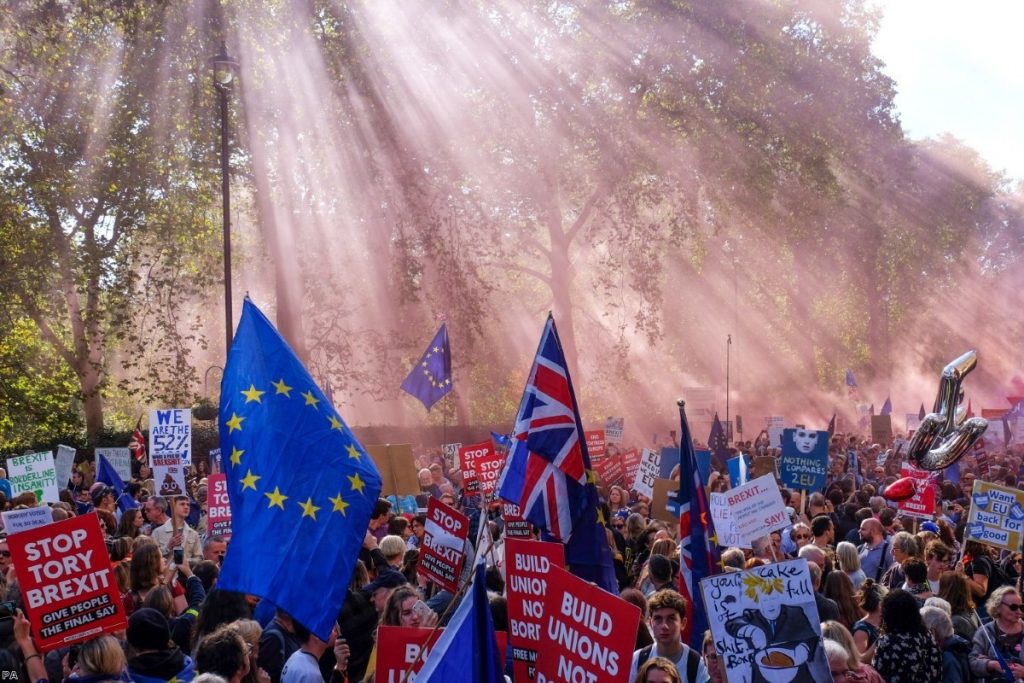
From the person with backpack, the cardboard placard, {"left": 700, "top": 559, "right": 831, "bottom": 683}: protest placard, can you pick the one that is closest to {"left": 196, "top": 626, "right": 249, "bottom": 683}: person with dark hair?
{"left": 700, "top": 559, "right": 831, "bottom": 683}: protest placard

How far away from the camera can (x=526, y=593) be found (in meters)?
6.34

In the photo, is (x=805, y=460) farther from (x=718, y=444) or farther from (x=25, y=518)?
(x=718, y=444)

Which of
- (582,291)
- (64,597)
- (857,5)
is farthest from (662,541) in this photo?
(582,291)

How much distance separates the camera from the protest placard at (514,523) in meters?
8.85

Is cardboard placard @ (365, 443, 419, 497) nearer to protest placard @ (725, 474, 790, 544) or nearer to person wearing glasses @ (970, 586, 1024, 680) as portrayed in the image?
protest placard @ (725, 474, 790, 544)

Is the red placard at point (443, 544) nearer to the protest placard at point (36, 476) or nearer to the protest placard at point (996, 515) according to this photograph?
the protest placard at point (996, 515)

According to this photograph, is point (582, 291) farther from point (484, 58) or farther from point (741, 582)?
point (741, 582)

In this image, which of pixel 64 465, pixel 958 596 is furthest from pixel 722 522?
pixel 64 465

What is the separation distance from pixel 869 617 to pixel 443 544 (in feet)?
9.60

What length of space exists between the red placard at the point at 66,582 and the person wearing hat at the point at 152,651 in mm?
974

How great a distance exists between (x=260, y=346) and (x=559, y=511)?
2504 mm

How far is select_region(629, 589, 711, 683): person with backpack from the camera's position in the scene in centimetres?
632

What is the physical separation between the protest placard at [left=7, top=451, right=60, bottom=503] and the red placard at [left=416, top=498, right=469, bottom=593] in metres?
7.74

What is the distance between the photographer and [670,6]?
35281 mm
